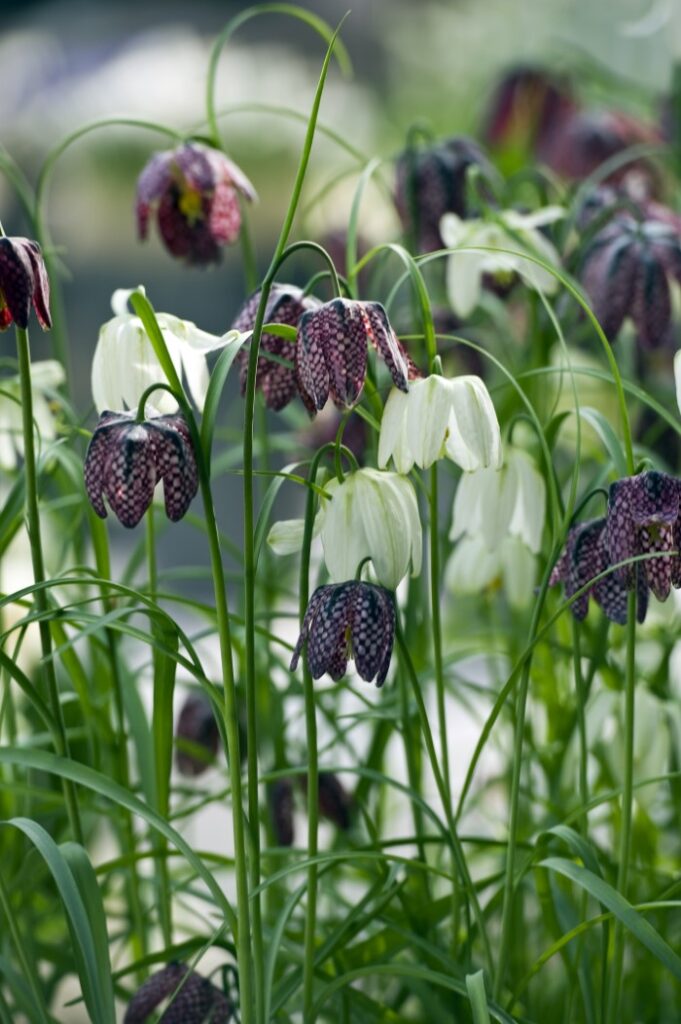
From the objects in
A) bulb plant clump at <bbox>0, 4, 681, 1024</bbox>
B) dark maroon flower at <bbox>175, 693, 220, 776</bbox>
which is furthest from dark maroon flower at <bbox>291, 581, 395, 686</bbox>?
dark maroon flower at <bbox>175, 693, 220, 776</bbox>

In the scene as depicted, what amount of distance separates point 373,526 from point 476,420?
0.28ft

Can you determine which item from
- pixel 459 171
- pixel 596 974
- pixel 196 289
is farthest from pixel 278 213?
pixel 596 974

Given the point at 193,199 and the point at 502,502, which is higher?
the point at 193,199

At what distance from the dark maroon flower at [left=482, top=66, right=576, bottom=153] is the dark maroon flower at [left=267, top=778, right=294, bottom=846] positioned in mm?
1355

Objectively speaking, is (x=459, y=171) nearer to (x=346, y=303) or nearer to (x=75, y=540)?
(x=75, y=540)

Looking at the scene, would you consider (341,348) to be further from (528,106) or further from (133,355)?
(528,106)

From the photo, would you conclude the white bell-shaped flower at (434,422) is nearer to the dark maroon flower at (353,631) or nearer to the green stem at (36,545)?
the dark maroon flower at (353,631)

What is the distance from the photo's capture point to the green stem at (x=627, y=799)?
833mm

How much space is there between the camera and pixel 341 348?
0.74 m

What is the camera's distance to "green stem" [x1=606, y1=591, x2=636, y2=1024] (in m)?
0.83

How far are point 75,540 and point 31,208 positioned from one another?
283 millimetres

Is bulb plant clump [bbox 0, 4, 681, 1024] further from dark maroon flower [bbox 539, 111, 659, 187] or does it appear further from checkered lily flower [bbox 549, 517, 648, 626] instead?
dark maroon flower [bbox 539, 111, 659, 187]

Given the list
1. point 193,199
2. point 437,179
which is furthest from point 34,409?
point 437,179

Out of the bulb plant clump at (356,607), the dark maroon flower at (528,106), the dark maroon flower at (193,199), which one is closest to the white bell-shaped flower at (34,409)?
the bulb plant clump at (356,607)
